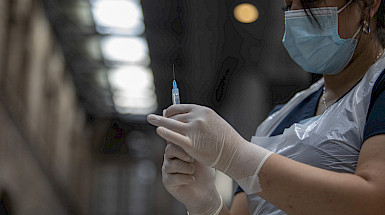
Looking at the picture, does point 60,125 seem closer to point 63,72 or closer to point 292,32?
point 63,72

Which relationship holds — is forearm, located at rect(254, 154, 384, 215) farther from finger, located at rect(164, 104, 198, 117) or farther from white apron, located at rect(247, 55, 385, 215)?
finger, located at rect(164, 104, 198, 117)

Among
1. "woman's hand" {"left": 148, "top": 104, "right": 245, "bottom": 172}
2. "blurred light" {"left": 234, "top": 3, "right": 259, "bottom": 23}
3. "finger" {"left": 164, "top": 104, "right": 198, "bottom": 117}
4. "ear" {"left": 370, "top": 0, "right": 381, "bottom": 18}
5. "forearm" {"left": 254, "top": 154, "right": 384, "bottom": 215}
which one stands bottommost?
"blurred light" {"left": 234, "top": 3, "right": 259, "bottom": 23}

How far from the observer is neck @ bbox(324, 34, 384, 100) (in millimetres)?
1749

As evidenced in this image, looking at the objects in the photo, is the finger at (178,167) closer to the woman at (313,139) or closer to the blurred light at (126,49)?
the woman at (313,139)

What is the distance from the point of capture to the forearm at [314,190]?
1.30 metres

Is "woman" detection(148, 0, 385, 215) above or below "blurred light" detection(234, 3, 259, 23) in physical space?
above

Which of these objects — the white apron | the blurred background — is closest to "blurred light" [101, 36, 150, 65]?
the blurred background

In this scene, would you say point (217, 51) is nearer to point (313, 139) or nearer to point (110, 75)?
point (110, 75)

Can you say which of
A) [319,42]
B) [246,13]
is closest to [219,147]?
[319,42]

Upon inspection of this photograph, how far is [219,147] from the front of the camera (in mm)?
1425

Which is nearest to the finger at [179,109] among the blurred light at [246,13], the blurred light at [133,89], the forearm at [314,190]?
the forearm at [314,190]

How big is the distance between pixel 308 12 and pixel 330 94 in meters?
0.33

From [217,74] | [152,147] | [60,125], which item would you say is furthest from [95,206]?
[217,74]

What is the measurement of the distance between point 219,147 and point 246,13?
16.6ft
